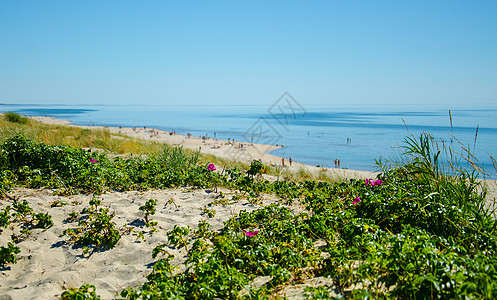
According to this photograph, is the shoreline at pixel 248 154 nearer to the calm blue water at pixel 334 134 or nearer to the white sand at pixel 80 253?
the calm blue water at pixel 334 134

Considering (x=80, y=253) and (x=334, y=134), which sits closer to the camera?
(x=80, y=253)

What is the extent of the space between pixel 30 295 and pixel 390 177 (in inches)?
210

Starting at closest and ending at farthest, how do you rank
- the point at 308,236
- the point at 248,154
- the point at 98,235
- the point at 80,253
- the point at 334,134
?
the point at 80,253 < the point at 98,235 < the point at 308,236 < the point at 248,154 < the point at 334,134

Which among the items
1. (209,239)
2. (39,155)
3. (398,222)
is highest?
(39,155)

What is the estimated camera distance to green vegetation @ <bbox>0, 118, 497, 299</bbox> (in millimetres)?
2359

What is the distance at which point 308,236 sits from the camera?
387 centimetres

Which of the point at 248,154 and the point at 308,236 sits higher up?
the point at 308,236

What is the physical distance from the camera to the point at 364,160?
70.7 feet

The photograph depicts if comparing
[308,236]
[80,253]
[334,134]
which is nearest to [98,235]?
[80,253]

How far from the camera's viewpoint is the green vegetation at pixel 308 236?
92.9 inches

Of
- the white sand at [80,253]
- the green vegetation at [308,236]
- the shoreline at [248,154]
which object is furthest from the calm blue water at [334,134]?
the white sand at [80,253]

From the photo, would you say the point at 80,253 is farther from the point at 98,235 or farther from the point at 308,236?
the point at 308,236

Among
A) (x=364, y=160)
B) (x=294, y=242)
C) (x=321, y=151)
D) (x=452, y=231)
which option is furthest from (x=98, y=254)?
(x=321, y=151)

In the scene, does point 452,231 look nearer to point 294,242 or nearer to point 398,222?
point 398,222
